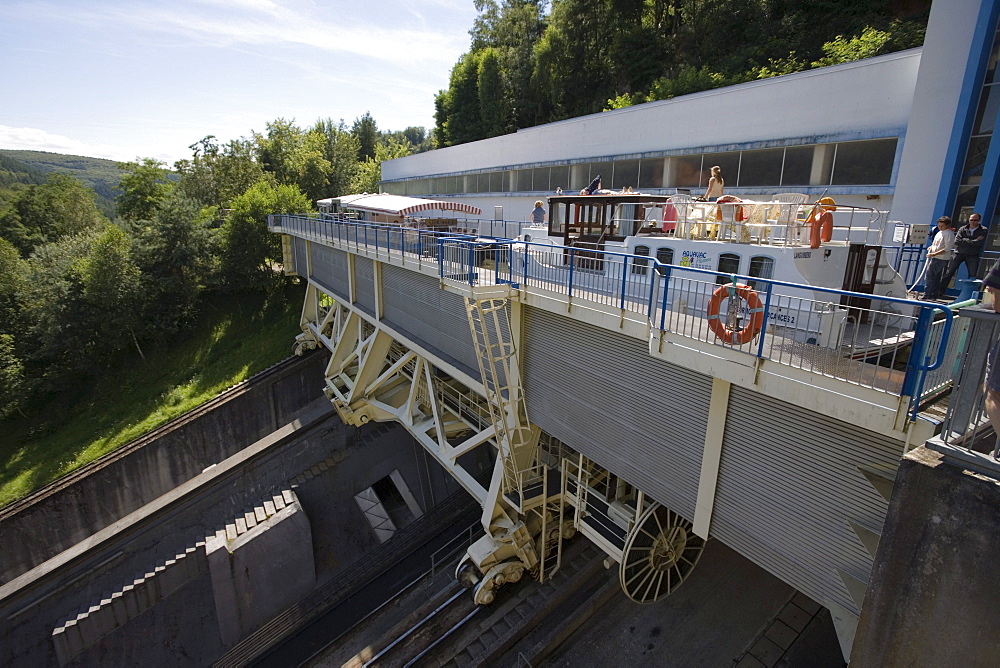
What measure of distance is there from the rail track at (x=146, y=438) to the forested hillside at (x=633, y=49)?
76.3 ft

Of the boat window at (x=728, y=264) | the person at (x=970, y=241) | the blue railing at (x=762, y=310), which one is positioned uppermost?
the person at (x=970, y=241)

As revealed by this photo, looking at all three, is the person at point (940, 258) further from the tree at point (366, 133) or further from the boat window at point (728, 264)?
the tree at point (366, 133)

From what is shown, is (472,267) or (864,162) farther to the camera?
(864,162)

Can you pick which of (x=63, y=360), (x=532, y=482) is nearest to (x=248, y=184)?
(x=63, y=360)

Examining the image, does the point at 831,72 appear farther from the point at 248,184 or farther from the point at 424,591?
the point at 248,184

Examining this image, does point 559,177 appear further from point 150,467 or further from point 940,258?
point 150,467

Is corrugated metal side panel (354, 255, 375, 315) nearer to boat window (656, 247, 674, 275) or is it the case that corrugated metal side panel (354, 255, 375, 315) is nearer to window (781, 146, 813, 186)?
boat window (656, 247, 674, 275)

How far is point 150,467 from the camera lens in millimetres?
20141

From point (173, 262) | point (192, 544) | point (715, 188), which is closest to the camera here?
point (715, 188)

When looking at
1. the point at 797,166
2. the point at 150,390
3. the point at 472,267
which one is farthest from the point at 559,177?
the point at 150,390

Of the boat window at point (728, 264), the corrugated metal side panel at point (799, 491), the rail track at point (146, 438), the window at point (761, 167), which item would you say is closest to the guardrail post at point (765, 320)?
the corrugated metal side panel at point (799, 491)

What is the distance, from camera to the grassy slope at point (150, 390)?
21.3m

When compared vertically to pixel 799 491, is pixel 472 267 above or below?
Result: above

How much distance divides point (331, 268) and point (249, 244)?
12.6 m
